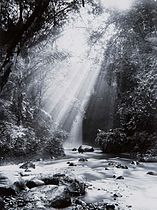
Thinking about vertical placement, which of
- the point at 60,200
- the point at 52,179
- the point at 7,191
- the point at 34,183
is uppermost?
the point at 52,179

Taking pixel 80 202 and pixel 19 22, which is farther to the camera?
pixel 80 202

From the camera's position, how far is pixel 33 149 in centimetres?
2258

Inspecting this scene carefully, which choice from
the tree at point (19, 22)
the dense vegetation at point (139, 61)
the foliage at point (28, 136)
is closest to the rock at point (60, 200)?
the dense vegetation at point (139, 61)

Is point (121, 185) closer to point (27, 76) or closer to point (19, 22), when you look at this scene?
point (19, 22)

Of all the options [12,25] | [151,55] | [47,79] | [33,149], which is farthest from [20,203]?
[47,79]

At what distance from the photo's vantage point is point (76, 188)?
10.5 m

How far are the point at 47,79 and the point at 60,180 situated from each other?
26.6 meters

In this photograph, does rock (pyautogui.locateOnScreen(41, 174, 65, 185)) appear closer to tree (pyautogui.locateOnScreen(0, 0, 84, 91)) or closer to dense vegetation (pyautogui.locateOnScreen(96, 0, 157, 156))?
dense vegetation (pyautogui.locateOnScreen(96, 0, 157, 156))

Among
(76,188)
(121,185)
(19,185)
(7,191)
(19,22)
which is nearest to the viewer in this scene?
(19,22)

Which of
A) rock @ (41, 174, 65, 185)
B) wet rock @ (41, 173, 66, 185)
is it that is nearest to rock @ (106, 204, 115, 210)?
wet rock @ (41, 173, 66, 185)

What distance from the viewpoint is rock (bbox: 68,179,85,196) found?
1029cm

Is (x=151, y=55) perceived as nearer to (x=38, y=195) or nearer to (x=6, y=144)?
(x=38, y=195)

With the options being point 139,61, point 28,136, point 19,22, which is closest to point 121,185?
point 139,61

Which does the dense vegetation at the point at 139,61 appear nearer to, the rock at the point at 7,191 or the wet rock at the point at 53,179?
the wet rock at the point at 53,179
